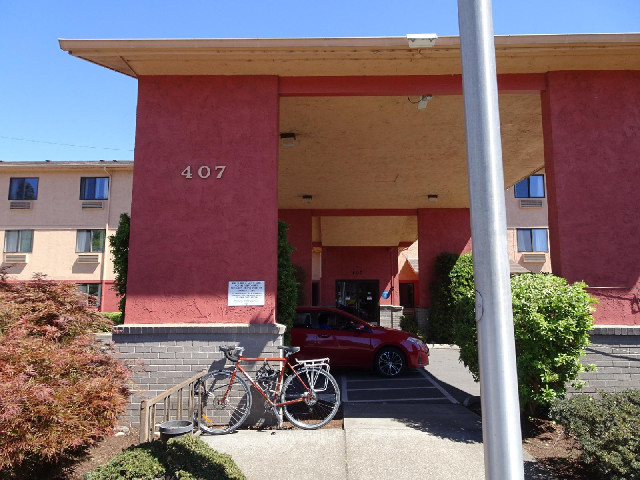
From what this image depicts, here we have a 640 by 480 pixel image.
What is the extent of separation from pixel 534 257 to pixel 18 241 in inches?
1063

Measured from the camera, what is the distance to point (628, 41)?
6.48m

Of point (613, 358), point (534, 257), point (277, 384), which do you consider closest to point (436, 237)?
point (613, 358)

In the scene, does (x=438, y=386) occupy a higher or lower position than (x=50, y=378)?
lower

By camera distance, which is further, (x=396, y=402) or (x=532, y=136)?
(x=532, y=136)

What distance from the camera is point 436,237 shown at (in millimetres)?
15852

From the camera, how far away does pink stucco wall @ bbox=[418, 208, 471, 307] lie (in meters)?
15.7

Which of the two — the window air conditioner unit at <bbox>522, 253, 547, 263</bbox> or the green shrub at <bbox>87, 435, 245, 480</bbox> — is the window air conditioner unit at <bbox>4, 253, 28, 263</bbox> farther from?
the window air conditioner unit at <bbox>522, 253, 547, 263</bbox>

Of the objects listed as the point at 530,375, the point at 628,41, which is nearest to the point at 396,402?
the point at 530,375

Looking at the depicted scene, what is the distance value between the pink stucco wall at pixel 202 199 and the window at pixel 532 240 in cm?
2144

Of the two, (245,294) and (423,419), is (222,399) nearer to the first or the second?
(245,294)

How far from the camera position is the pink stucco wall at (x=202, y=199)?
6.71 m

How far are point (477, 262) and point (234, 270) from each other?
444 centimetres

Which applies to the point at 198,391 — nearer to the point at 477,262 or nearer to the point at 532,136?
the point at 477,262

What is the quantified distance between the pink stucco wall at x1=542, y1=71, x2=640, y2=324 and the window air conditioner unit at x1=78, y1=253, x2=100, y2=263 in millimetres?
23246
